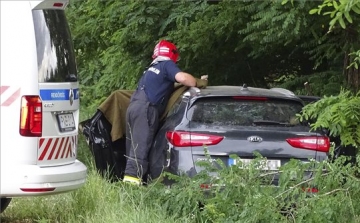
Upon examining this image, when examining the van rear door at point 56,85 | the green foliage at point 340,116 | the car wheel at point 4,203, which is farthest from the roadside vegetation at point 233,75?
the van rear door at point 56,85

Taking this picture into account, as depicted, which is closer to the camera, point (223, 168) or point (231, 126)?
point (223, 168)

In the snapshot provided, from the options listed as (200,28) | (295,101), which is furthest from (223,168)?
(200,28)

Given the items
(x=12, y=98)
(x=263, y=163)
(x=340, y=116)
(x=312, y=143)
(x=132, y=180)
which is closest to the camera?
(x=12, y=98)

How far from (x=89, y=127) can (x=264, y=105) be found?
8.07ft

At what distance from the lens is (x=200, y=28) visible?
12.9 m

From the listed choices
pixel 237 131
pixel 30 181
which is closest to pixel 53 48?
pixel 30 181

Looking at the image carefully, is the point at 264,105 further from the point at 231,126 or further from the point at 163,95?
the point at 163,95

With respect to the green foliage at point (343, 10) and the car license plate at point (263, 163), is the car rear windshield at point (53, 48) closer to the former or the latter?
the car license plate at point (263, 163)

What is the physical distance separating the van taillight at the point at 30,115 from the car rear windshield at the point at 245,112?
1.88 meters

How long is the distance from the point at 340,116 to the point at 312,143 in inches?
36.6

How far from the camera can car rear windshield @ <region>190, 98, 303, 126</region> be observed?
9055 millimetres

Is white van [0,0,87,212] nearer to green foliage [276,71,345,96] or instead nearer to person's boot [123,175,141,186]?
person's boot [123,175,141,186]

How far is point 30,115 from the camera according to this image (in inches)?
299

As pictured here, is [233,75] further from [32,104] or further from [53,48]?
[32,104]
